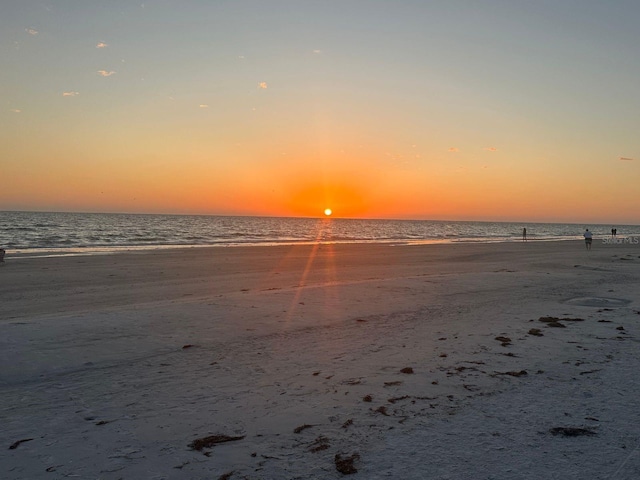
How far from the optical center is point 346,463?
4.38m

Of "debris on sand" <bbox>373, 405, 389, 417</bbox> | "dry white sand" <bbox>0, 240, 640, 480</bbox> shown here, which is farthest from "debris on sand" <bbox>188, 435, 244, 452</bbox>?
"debris on sand" <bbox>373, 405, 389, 417</bbox>

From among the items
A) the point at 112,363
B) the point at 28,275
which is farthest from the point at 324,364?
the point at 28,275

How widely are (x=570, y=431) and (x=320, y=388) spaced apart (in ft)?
10.2

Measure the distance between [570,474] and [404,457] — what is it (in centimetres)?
151

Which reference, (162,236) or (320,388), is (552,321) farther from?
(162,236)

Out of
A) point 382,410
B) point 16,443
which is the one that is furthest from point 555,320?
point 16,443

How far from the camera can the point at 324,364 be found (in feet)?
24.6

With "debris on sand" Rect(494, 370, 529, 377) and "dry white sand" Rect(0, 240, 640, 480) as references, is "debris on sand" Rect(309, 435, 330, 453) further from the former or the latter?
"debris on sand" Rect(494, 370, 529, 377)

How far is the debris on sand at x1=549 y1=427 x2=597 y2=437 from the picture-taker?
195 inches

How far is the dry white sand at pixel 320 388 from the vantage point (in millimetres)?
4477

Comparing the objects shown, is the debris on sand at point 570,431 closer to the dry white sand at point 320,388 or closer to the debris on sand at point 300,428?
the dry white sand at point 320,388

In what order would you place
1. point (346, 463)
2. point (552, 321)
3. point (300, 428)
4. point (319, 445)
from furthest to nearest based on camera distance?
point (552, 321) → point (300, 428) → point (319, 445) → point (346, 463)

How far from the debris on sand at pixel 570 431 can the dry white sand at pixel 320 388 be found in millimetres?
25

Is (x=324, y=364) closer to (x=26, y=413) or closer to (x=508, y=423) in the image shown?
(x=508, y=423)
